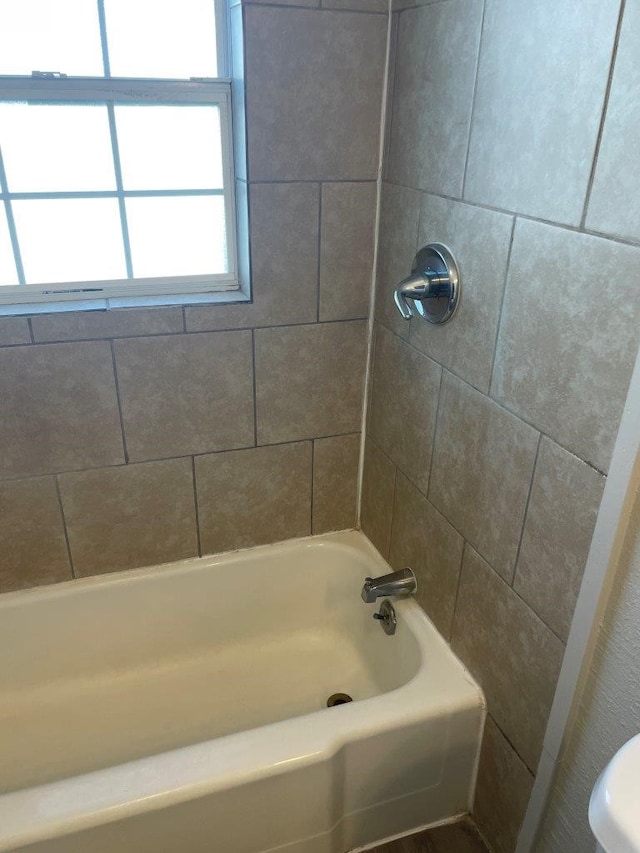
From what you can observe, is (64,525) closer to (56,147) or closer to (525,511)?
(56,147)

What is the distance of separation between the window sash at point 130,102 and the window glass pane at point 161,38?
0.04 metres

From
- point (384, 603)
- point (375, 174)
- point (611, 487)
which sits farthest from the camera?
point (384, 603)

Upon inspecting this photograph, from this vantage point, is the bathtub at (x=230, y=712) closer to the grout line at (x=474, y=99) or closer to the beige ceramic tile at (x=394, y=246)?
the beige ceramic tile at (x=394, y=246)

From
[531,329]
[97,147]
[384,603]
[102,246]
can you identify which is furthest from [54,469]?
[531,329]

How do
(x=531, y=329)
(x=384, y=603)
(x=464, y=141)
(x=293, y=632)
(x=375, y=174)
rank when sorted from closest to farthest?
(x=531, y=329)
(x=464, y=141)
(x=375, y=174)
(x=384, y=603)
(x=293, y=632)

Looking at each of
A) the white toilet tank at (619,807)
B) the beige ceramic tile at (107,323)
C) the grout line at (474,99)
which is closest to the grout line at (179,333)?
the beige ceramic tile at (107,323)

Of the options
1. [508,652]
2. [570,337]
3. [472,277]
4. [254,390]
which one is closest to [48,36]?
[254,390]

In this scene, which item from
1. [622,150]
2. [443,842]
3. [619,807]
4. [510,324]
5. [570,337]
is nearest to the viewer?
[619,807]

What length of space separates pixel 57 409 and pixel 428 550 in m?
0.96

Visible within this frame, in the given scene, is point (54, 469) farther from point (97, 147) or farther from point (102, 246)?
point (97, 147)

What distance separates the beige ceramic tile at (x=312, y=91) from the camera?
4.68 ft

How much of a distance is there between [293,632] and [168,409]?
2.68ft

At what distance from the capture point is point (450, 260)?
133 cm

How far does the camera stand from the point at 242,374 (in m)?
1.69
